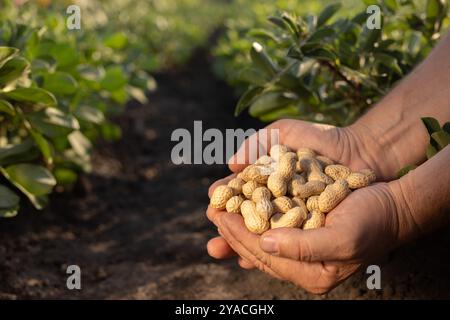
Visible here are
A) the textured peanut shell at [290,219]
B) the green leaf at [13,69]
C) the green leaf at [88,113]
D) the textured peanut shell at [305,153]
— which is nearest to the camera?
the textured peanut shell at [290,219]

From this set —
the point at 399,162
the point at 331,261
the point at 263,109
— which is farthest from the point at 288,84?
the point at 331,261

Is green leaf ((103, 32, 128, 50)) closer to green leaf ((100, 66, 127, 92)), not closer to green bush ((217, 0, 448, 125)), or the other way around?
green leaf ((100, 66, 127, 92))

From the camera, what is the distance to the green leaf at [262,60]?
6.43 feet

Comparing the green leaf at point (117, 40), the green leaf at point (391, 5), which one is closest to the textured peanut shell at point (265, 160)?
the green leaf at point (391, 5)

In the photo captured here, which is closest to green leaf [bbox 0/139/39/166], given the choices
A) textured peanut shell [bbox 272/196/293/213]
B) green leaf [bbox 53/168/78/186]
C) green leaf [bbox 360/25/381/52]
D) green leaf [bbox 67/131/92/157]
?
green leaf [bbox 67/131/92/157]

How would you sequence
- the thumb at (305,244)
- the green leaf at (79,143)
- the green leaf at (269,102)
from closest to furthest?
1. the thumb at (305,244)
2. the green leaf at (269,102)
3. the green leaf at (79,143)

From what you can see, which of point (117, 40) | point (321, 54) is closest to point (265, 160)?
point (321, 54)

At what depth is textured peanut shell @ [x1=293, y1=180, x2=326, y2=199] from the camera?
63.3 inches

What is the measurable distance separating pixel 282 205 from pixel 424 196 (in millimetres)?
359

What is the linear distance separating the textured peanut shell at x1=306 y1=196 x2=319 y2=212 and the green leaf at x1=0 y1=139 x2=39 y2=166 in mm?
1042

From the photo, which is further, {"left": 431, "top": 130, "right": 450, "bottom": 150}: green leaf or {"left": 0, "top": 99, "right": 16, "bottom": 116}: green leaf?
{"left": 0, "top": 99, "right": 16, "bottom": 116}: green leaf

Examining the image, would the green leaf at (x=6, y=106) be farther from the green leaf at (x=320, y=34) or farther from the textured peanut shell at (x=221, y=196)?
the green leaf at (x=320, y=34)

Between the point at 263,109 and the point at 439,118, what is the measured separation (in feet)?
2.15

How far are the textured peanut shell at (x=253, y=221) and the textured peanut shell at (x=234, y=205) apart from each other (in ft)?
0.14
